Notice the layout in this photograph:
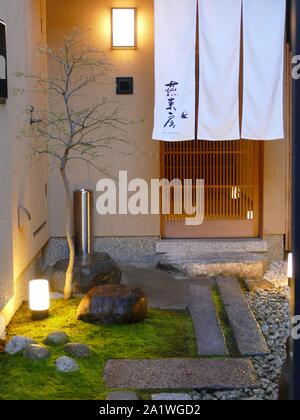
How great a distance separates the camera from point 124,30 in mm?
10008

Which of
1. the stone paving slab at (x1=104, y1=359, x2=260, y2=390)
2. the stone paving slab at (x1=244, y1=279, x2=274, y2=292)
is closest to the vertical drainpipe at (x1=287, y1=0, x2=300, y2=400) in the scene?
the stone paving slab at (x1=104, y1=359, x2=260, y2=390)

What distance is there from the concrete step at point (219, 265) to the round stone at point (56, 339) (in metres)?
3.21

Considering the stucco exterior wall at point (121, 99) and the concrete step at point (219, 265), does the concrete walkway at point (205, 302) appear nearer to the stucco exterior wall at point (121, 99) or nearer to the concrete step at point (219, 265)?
the concrete step at point (219, 265)

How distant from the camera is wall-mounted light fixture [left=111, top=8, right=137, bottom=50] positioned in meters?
9.98

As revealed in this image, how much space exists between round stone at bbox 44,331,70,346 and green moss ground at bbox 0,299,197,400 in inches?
4.1

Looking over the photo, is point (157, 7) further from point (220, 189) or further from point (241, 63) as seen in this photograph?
point (220, 189)

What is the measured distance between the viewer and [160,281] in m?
9.41

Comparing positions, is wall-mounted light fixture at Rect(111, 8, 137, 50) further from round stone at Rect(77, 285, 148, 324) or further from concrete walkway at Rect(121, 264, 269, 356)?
round stone at Rect(77, 285, 148, 324)

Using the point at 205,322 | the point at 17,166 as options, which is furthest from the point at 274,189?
the point at 17,166

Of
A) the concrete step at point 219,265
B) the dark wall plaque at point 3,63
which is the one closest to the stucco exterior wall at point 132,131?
the concrete step at point 219,265

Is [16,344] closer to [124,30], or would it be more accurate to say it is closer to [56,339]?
[56,339]

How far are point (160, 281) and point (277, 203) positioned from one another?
2337mm

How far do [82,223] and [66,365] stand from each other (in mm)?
4089

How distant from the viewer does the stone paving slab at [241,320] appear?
6.75 metres
